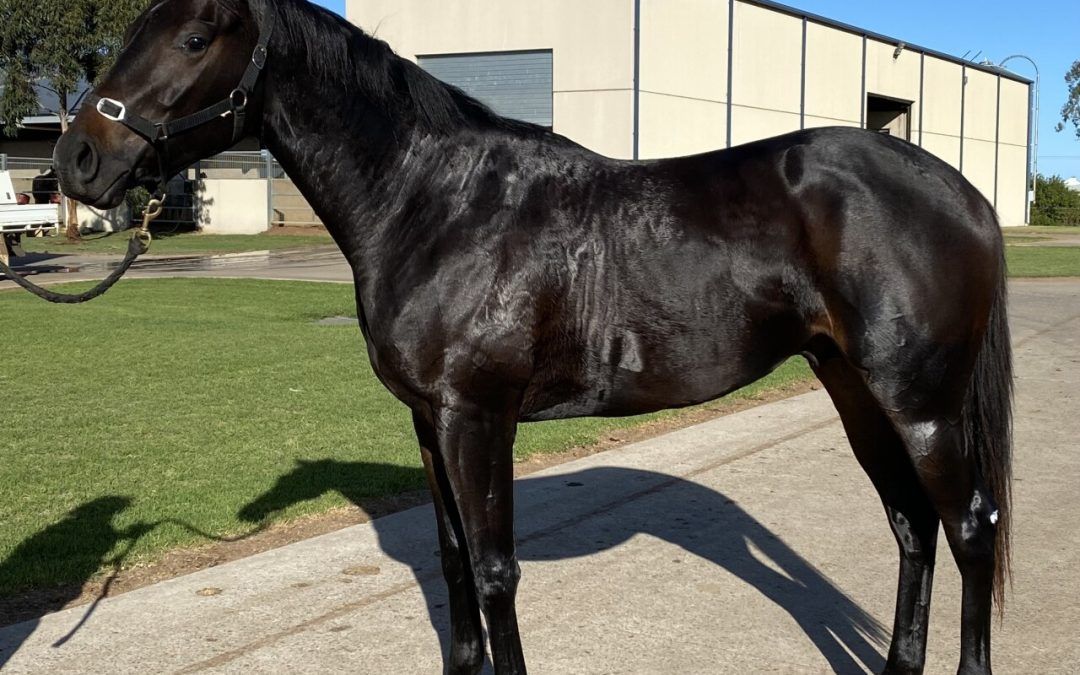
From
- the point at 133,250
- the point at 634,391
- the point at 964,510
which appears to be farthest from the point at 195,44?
the point at 964,510

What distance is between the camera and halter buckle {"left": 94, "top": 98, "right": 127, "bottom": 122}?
312 cm

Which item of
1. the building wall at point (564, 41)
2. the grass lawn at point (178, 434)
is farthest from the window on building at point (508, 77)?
the grass lawn at point (178, 434)

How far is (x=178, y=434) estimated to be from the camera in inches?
300

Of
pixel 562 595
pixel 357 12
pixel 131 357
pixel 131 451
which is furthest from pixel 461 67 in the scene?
pixel 562 595

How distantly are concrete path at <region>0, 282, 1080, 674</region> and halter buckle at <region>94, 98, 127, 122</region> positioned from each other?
1.99 meters

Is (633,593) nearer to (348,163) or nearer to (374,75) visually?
(348,163)

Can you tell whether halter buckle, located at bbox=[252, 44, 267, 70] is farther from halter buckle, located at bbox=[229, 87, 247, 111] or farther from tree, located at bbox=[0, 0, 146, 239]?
tree, located at bbox=[0, 0, 146, 239]

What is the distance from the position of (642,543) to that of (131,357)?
7.23m

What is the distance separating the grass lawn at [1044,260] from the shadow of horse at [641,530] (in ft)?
50.3

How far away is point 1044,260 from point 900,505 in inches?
973

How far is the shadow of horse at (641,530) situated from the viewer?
441cm

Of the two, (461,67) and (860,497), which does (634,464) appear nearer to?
(860,497)

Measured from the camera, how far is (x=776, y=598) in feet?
15.4

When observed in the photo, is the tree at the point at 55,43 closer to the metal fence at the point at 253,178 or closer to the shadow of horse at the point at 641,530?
the metal fence at the point at 253,178
